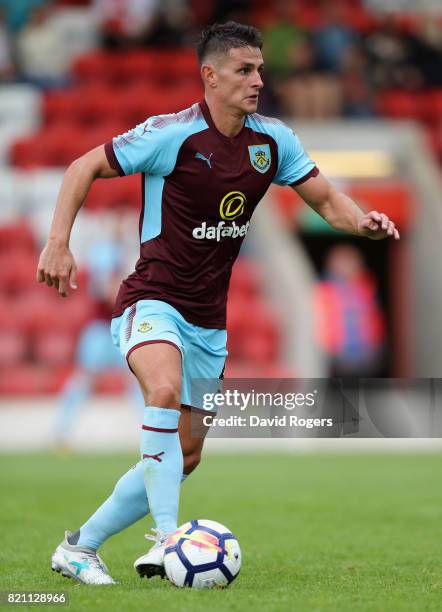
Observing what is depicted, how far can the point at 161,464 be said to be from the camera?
580 cm

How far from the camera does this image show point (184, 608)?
16.8 feet

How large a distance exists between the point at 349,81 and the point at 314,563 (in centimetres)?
1297

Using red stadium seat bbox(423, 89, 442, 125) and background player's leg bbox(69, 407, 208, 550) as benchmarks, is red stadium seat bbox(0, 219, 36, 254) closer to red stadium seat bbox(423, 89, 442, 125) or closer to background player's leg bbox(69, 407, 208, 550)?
red stadium seat bbox(423, 89, 442, 125)

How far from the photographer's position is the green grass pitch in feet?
18.2

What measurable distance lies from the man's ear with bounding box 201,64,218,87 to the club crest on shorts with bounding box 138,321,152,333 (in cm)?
115

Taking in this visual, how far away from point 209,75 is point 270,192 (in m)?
11.3

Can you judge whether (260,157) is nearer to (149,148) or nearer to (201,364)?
(149,148)

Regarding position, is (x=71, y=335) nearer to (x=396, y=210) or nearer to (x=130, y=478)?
(x=396, y=210)

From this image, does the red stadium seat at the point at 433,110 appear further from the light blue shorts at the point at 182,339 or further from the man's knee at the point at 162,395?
the man's knee at the point at 162,395

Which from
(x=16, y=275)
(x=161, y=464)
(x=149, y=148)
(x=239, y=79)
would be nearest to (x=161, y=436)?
(x=161, y=464)

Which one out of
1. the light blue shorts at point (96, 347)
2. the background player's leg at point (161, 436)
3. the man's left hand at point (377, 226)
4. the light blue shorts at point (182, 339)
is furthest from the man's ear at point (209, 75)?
the light blue shorts at point (96, 347)

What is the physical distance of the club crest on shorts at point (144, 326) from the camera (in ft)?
19.6

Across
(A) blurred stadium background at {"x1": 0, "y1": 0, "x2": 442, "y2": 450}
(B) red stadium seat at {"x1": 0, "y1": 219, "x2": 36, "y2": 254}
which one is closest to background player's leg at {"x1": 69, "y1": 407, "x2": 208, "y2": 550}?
(A) blurred stadium background at {"x1": 0, "y1": 0, "x2": 442, "y2": 450}

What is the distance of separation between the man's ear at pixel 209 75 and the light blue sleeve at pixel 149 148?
0.27m
